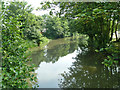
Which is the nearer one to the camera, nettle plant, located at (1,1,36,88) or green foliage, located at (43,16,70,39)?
nettle plant, located at (1,1,36,88)

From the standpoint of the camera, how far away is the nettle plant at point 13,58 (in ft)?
7.83

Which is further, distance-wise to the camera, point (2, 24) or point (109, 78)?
point (109, 78)

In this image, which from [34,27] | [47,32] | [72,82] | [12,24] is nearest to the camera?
[12,24]

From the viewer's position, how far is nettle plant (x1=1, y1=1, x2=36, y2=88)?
2388mm

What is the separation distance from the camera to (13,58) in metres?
2.70

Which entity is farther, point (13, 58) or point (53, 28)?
point (53, 28)

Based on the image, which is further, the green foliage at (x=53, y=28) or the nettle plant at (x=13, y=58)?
the green foliage at (x=53, y=28)

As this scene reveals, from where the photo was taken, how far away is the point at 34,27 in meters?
25.8

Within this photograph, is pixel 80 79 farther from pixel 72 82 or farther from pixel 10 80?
pixel 10 80

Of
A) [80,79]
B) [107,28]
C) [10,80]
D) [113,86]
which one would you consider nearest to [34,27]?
[107,28]

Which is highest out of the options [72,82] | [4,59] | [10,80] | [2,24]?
[2,24]

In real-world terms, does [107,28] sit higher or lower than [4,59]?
higher

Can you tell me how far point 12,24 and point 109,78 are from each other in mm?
5768

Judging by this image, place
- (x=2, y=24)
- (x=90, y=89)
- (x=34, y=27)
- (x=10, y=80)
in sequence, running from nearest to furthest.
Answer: (x=10, y=80)
(x=2, y=24)
(x=90, y=89)
(x=34, y=27)
